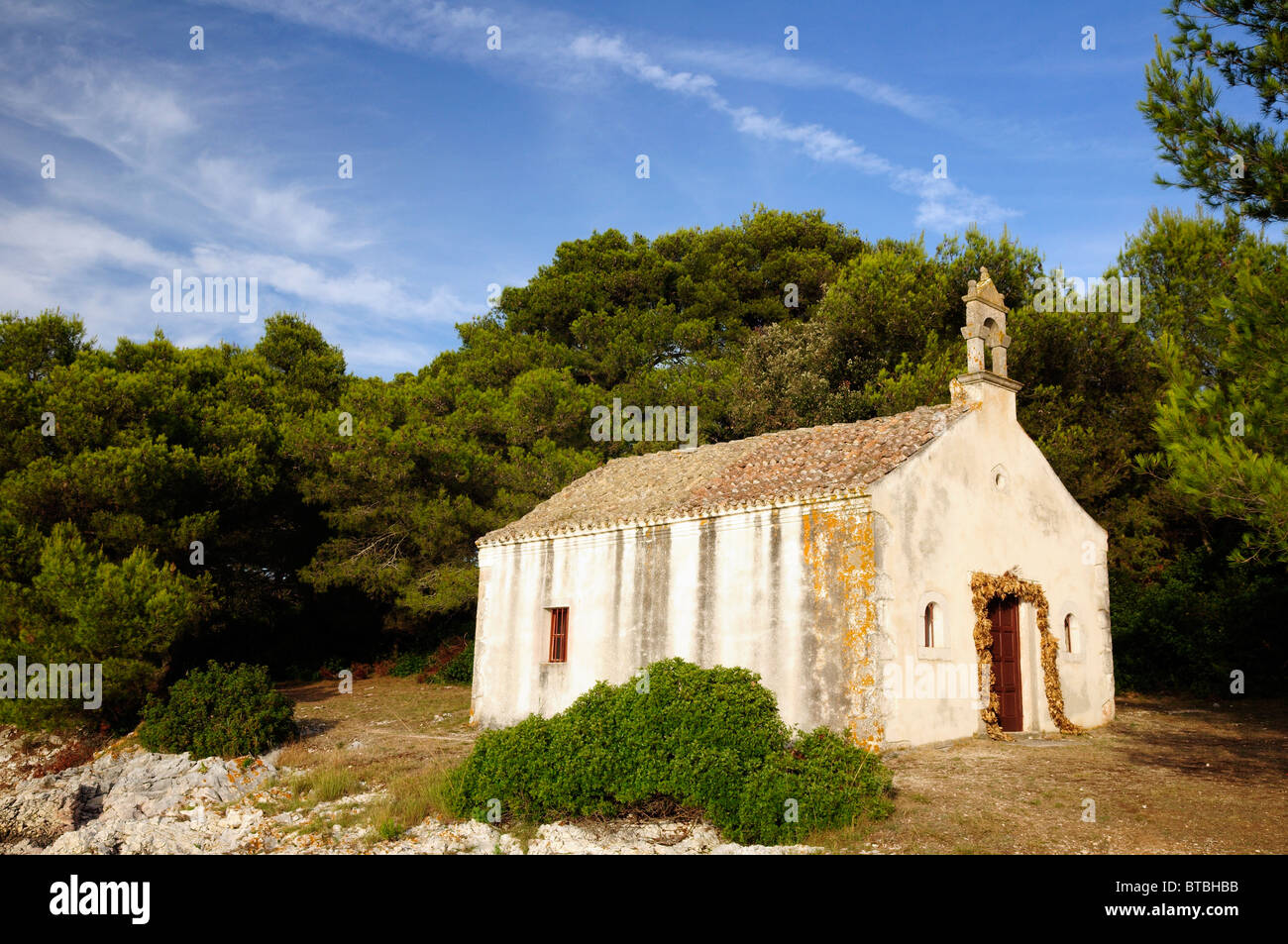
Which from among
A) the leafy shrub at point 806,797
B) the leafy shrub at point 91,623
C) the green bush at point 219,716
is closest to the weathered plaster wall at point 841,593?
the leafy shrub at point 806,797

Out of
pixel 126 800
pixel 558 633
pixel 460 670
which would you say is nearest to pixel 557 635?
pixel 558 633

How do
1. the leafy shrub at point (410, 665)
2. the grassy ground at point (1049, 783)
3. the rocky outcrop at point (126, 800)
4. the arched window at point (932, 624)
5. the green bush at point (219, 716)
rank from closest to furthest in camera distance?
the grassy ground at point (1049, 783) < the rocky outcrop at point (126, 800) < the arched window at point (932, 624) < the green bush at point (219, 716) < the leafy shrub at point (410, 665)

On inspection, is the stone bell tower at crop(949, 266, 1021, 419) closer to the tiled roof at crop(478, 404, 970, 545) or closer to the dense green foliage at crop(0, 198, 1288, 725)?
the tiled roof at crop(478, 404, 970, 545)

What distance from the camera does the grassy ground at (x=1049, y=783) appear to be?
791 cm

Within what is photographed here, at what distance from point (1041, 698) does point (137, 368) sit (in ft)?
71.4

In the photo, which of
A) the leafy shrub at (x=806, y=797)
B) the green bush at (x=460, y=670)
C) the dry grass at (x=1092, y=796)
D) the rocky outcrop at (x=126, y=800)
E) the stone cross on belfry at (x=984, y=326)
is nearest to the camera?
the dry grass at (x=1092, y=796)

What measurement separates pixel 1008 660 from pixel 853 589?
4.14m

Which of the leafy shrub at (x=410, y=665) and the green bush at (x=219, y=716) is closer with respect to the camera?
the green bush at (x=219, y=716)

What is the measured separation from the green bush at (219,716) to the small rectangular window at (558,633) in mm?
4873

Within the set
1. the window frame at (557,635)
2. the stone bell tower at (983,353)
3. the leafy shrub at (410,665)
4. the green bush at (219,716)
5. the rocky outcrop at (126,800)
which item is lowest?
the leafy shrub at (410,665)

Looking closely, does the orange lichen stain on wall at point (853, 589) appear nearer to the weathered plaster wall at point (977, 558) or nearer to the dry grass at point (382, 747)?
the weathered plaster wall at point (977, 558)
